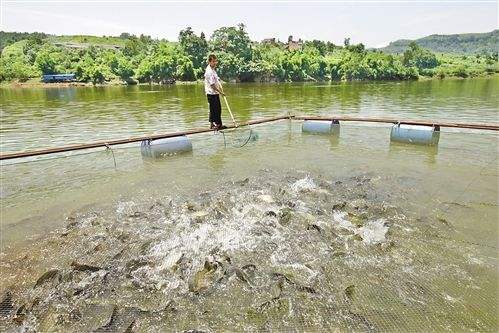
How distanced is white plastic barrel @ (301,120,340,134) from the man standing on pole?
211 inches

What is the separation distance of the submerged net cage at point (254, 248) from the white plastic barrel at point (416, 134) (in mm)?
2101

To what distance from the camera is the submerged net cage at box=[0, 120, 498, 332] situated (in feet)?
15.6

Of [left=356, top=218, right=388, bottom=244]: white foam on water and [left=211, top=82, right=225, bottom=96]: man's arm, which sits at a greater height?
[left=211, top=82, right=225, bottom=96]: man's arm

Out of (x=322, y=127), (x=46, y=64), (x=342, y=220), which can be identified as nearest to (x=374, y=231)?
(x=342, y=220)

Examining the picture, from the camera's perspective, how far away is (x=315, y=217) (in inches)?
293

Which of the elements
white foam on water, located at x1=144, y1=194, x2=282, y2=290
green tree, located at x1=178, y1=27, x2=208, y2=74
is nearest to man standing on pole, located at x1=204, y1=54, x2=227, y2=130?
white foam on water, located at x1=144, y1=194, x2=282, y2=290

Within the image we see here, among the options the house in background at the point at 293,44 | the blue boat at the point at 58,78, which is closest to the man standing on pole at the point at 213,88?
the blue boat at the point at 58,78

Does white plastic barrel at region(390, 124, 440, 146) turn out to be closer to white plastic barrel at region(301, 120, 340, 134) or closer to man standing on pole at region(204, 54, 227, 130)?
white plastic barrel at region(301, 120, 340, 134)

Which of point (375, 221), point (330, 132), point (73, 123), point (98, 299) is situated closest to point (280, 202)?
point (375, 221)

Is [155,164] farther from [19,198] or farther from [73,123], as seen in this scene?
[73,123]

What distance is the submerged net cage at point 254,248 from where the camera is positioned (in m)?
4.74

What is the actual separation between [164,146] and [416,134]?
10.1m

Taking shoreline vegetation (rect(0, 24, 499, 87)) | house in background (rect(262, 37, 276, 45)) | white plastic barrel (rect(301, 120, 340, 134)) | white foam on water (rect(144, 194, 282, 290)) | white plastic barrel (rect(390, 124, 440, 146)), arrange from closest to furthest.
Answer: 1. white foam on water (rect(144, 194, 282, 290))
2. white plastic barrel (rect(390, 124, 440, 146))
3. white plastic barrel (rect(301, 120, 340, 134))
4. shoreline vegetation (rect(0, 24, 499, 87))
5. house in background (rect(262, 37, 276, 45))

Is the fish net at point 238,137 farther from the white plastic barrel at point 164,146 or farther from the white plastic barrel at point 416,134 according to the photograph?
the white plastic barrel at point 416,134
